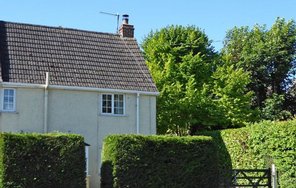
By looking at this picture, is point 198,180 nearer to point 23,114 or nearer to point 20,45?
point 23,114

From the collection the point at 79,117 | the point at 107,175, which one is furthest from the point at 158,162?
the point at 79,117

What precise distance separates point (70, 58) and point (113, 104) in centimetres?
374

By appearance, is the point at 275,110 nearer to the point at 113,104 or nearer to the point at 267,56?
the point at 267,56

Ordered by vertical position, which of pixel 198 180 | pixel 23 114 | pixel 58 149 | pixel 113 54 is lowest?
pixel 198 180

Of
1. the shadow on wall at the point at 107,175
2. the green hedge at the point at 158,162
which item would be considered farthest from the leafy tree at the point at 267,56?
the shadow on wall at the point at 107,175

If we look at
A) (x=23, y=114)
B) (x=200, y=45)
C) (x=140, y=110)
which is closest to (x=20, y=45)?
(x=23, y=114)

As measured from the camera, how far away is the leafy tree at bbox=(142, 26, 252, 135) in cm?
3628

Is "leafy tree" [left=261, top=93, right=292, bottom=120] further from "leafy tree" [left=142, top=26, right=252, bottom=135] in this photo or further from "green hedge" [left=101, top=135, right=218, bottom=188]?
"green hedge" [left=101, top=135, right=218, bottom=188]

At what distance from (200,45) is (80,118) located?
53.9 feet

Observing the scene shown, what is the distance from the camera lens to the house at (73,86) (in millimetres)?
26703

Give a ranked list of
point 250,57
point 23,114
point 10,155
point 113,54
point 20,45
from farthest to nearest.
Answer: point 250,57, point 113,54, point 20,45, point 23,114, point 10,155

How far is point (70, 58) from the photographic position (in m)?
29.6

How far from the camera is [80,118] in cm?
2800

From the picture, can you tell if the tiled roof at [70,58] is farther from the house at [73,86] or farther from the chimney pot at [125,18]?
the chimney pot at [125,18]
